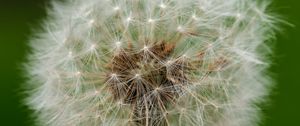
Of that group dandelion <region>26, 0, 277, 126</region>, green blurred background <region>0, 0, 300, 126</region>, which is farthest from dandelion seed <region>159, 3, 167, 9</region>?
green blurred background <region>0, 0, 300, 126</region>

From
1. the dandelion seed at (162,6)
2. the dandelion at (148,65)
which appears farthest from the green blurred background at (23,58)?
the dandelion seed at (162,6)

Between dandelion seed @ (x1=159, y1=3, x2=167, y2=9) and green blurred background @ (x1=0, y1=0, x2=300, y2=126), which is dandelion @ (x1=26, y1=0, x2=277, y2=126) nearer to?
dandelion seed @ (x1=159, y1=3, x2=167, y2=9)

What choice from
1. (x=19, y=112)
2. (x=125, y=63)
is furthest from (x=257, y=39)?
(x=19, y=112)

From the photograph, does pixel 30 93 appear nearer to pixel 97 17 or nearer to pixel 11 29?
pixel 97 17

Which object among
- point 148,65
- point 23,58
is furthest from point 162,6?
point 23,58

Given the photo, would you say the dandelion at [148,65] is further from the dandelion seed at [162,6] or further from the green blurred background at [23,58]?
the green blurred background at [23,58]

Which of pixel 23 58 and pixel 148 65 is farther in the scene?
pixel 23 58

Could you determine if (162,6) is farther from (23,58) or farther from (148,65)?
(23,58)
